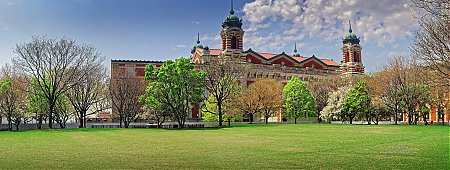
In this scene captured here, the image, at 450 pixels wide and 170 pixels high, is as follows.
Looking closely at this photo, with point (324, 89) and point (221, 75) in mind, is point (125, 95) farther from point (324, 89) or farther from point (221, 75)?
point (324, 89)

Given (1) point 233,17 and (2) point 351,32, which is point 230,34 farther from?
(2) point 351,32

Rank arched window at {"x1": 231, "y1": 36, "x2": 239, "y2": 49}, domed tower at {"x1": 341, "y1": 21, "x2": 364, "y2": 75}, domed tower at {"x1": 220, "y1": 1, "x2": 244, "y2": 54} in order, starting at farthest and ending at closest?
domed tower at {"x1": 341, "y1": 21, "x2": 364, "y2": 75}
arched window at {"x1": 231, "y1": 36, "x2": 239, "y2": 49}
domed tower at {"x1": 220, "y1": 1, "x2": 244, "y2": 54}

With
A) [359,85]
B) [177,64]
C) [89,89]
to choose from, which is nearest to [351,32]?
[359,85]

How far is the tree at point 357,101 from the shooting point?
61250mm

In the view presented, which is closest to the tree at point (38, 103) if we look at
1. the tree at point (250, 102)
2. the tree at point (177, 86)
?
the tree at point (177, 86)

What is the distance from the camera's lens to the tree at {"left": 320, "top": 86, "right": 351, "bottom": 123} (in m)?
64.4

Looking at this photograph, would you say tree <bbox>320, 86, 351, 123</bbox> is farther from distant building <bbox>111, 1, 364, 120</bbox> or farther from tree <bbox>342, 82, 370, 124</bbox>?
distant building <bbox>111, 1, 364, 120</bbox>

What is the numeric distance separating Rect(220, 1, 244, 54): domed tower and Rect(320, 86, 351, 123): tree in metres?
25.4

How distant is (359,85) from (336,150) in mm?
45796

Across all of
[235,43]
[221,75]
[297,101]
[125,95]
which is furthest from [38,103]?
[235,43]

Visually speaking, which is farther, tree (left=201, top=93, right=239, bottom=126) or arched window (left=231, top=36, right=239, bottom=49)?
arched window (left=231, top=36, right=239, bottom=49)

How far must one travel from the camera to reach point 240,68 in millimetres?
55188

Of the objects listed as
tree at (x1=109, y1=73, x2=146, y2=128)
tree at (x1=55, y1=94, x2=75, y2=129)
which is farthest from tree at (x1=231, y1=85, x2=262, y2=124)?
tree at (x1=55, y1=94, x2=75, y2=129)

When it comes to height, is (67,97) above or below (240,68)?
below
